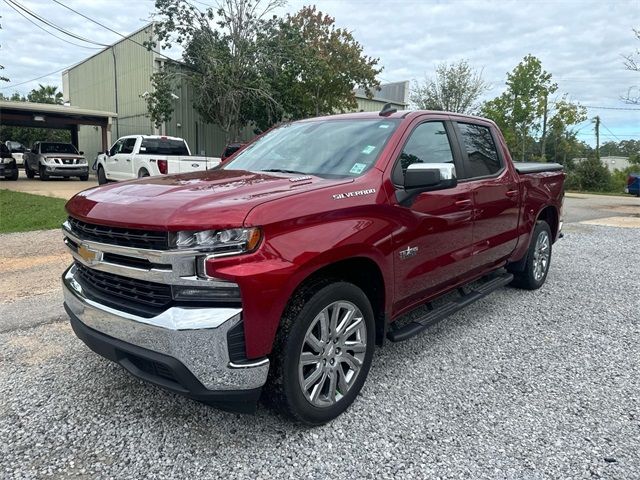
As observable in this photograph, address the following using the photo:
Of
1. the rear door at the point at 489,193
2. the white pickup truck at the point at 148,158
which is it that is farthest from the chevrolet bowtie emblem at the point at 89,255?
the white pickup truck at the point at 148,158

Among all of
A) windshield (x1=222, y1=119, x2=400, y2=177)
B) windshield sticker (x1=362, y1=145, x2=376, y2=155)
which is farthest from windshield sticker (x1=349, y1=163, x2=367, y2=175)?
windshield sticker (x1=362, y1=145, x2=376, y2=155)

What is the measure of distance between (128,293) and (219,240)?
2.14 ft

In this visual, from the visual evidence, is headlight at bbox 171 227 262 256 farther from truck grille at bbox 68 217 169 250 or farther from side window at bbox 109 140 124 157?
side window at bbox 109 140 124 157

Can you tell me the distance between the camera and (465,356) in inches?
149

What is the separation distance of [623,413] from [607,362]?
0.86 metres

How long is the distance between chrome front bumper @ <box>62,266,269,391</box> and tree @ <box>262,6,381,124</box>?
786 inches

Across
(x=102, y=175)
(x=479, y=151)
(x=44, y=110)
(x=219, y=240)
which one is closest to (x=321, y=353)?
(x=219, y=240)

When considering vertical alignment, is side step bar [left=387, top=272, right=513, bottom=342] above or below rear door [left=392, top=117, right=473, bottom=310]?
below

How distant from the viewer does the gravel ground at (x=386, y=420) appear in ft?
7.99

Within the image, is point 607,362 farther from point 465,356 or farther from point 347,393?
point 347,393

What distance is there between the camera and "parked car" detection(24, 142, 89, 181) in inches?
827

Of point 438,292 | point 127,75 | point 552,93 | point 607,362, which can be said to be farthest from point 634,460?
point 552,93

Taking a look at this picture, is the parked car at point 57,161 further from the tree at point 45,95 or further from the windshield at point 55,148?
the tree at point 45,95

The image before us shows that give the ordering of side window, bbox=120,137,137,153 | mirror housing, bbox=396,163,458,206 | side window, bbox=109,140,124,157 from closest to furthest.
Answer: mirror housing, bbox=396,163,458,206, side window, bbox=120,137,137,153, side window, bbox=109,140,124,157
